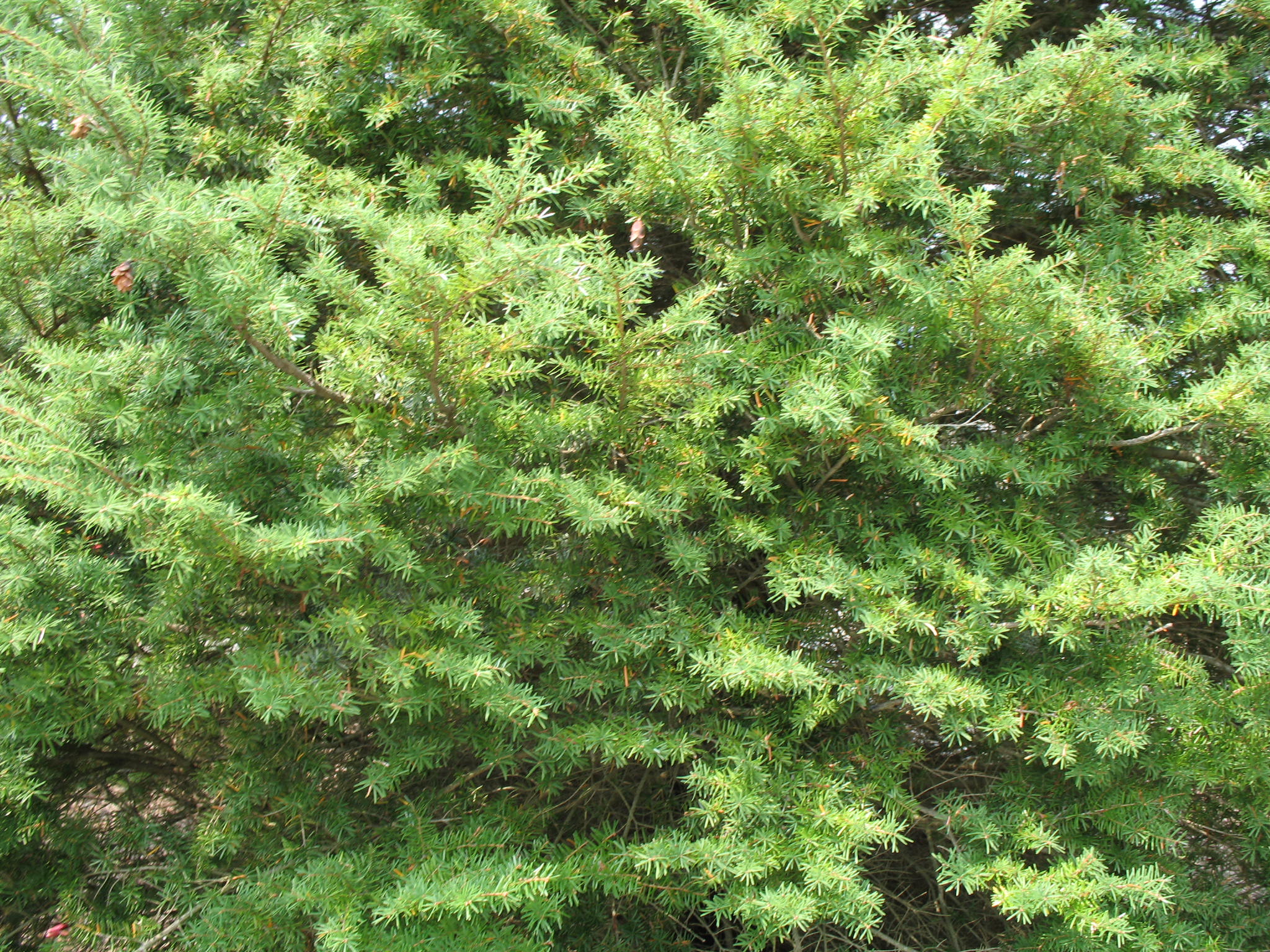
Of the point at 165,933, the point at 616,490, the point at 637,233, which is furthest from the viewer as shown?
the point at 637,233

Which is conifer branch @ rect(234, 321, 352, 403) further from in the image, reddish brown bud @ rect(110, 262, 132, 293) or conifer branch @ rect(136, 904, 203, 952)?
conifer branch @ rect(136, 904, 203, 952)

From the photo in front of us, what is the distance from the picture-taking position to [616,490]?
1991mm

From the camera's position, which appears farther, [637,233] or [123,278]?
[637,233]

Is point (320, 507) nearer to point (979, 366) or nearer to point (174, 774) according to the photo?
point (174, 774)

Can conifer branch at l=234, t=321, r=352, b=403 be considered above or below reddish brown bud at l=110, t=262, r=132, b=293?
below

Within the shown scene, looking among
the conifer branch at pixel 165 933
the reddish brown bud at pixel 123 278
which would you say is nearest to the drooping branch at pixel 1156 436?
the reddish brown bud at pixel 123 278

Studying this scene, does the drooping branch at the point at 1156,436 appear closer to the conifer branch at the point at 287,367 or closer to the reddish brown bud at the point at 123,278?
the conifer branch at the point at 287,367

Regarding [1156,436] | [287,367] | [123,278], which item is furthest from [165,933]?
[1156,436]

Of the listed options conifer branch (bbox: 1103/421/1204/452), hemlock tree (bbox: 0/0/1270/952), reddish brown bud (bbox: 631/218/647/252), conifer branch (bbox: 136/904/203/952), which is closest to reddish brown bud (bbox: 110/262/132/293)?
hemlock tree (bbox: 0/0/1270/952)

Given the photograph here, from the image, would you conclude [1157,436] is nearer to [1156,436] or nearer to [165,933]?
Result: [1156,436]

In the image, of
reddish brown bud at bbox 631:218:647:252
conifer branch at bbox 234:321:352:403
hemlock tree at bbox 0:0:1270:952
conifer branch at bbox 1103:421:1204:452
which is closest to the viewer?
conifer branch at bbox 234:321:352:403

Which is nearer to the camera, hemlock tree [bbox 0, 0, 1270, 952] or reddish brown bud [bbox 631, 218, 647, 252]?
hemlock tree [bbox 0, 0, 1270, 952]

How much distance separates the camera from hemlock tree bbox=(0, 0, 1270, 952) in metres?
1.82

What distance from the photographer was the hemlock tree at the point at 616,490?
1.82m
